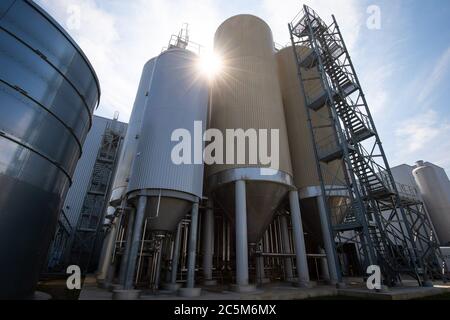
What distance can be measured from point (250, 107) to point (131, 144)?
8038 millimetres

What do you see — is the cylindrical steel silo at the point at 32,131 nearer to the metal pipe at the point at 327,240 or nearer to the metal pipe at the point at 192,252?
the metal pipe at the point at 192,252

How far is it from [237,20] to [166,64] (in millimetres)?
Result: 9083

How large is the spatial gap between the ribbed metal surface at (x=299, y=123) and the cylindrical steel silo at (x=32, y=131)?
14.0m

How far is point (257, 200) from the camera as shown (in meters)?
13.5

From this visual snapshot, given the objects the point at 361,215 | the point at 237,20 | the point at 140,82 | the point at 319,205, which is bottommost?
the point at 361,215

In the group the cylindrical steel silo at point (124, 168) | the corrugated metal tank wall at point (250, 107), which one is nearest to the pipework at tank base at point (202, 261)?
the cylindrical steel silo at point (124, 168)

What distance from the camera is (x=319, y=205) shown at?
50.2 feet

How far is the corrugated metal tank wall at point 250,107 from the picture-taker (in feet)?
44.3

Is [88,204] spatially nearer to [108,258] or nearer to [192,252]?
[108,258]

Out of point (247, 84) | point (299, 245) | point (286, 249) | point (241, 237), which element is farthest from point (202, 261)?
point (247, 84)

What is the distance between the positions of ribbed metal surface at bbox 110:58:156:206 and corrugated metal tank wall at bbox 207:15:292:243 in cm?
484
